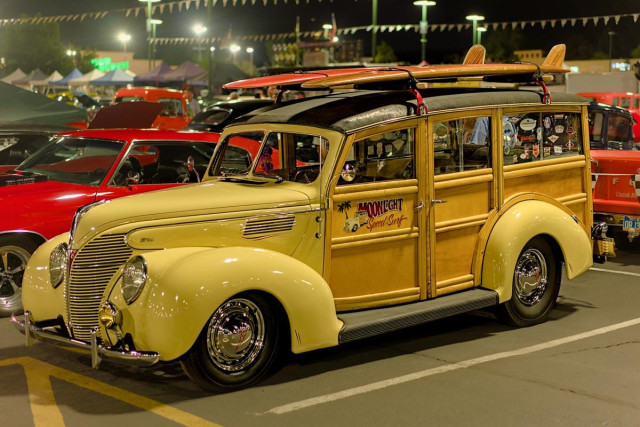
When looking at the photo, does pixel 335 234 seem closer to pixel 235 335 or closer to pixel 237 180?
pixel 237 180

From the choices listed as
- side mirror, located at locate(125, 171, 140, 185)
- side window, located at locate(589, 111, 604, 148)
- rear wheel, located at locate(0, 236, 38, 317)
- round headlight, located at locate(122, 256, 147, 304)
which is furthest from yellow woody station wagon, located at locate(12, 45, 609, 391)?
side window, located at locate(589, 111, 604, 148)

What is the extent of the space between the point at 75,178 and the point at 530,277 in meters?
4.41

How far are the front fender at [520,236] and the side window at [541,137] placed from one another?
381 millimetres

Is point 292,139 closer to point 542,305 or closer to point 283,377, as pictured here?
point 283,377

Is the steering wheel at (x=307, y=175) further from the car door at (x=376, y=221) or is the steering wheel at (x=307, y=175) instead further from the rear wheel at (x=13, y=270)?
the rear wheel at (x=13, y=270)

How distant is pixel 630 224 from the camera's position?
9.96 meters

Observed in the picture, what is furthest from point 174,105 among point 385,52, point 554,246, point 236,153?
point 385,52

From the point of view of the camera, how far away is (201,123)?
17562 millimetres

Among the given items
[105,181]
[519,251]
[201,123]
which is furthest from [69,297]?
[201,123]

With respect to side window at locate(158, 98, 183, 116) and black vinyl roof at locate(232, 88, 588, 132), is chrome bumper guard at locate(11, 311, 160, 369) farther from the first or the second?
side window at locate(158, 98, 183, 116)

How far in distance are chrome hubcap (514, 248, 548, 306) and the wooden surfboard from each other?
5.02ft

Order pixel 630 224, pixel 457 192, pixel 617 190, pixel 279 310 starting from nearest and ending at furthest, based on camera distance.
Answer: pixel 279 310 → pixel 457 192 → pixel 630 224 → pixel 617 190

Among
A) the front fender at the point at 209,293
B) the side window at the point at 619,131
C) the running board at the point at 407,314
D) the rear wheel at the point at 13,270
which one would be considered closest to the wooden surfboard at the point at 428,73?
the front fender at the point at 209,293

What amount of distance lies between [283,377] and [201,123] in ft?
39.6
